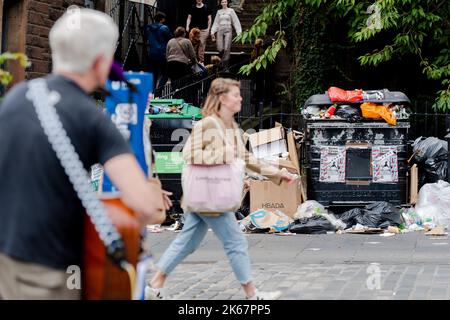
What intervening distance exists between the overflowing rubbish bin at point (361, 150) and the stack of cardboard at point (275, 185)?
0.34m

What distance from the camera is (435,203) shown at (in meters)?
13.2

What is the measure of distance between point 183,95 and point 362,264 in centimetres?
830

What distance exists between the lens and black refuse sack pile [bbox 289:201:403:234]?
12594 mm

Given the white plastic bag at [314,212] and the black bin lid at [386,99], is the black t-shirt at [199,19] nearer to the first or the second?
the black bin lid at [386,99]

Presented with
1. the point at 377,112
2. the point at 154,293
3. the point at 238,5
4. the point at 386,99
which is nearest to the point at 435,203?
the point at 377,112

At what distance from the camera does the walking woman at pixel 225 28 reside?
777 inches

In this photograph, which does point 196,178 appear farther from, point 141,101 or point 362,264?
point 362,264

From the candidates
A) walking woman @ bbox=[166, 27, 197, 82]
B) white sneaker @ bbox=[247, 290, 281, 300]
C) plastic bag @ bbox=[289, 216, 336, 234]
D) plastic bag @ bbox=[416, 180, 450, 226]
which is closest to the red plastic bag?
plastic bag @ bbox=[416, 180, 450, 226]

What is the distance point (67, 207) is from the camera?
141 inches

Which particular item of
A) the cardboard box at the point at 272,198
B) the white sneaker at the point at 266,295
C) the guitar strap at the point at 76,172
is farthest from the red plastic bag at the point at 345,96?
the guitar strap at the point at 76,172

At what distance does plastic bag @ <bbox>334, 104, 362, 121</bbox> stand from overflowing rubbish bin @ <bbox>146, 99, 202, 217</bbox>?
2.06m

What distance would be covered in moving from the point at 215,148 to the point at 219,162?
0.37 ft

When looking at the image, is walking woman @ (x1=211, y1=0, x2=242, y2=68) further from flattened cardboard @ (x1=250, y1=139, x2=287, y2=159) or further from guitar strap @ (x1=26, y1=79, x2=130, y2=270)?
guitar strap @ (x1=26, y1=79, x2=130, y2=270)
